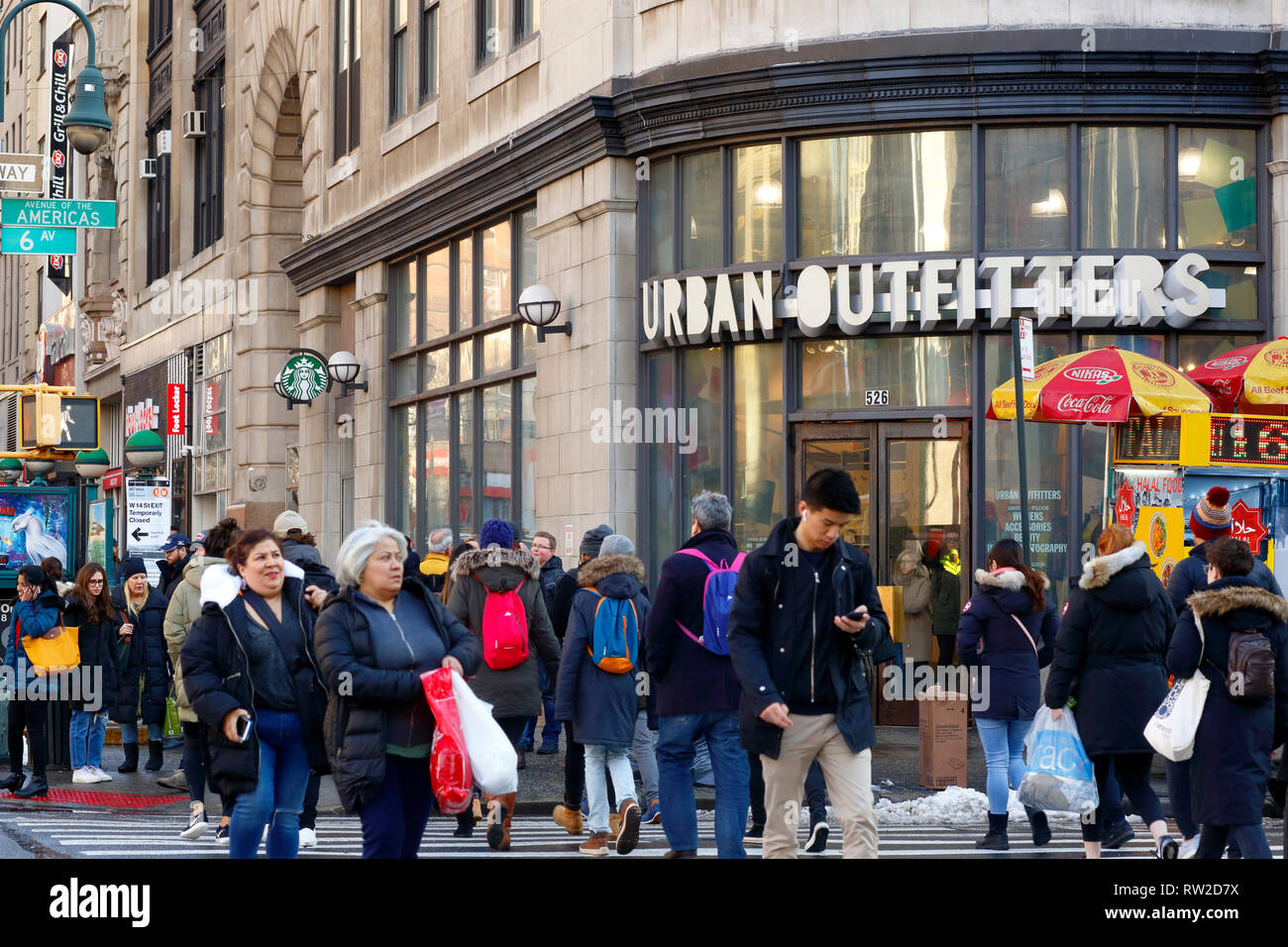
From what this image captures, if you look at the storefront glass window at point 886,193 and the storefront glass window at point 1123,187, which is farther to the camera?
the storefront glass window at point 886,193

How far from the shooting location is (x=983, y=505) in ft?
54.1

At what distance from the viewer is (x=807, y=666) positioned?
26.2 feet

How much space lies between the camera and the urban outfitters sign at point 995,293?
53.3 feet

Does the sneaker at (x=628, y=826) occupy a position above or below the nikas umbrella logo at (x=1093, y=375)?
below

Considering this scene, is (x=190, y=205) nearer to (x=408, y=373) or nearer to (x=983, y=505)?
(x=408, y=373)

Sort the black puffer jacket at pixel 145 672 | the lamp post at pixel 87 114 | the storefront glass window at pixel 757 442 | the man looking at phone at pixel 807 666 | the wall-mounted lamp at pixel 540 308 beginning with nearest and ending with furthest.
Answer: the man looking at phone at pixel 807 666, the black puffer jacket at pixel 145 672, the storefront glass window at pixel 757 442, the wall-mounted lamp at pixel 540 308, the lamp post at pixel 87 114

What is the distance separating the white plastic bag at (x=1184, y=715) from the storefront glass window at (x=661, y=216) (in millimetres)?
10340

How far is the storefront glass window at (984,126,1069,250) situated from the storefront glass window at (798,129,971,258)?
24 cm

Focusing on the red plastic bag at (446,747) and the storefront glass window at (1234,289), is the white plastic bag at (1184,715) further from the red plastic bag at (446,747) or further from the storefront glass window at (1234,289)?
the storefront glass window at (1234,289)

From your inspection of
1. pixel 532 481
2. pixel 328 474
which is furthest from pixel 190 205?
pixel 532 481

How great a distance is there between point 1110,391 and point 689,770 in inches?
237

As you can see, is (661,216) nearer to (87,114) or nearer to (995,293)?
(995,293)

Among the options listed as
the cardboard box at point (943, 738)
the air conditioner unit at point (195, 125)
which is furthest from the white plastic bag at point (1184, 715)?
the air conditioner unit at point (195, 125)
